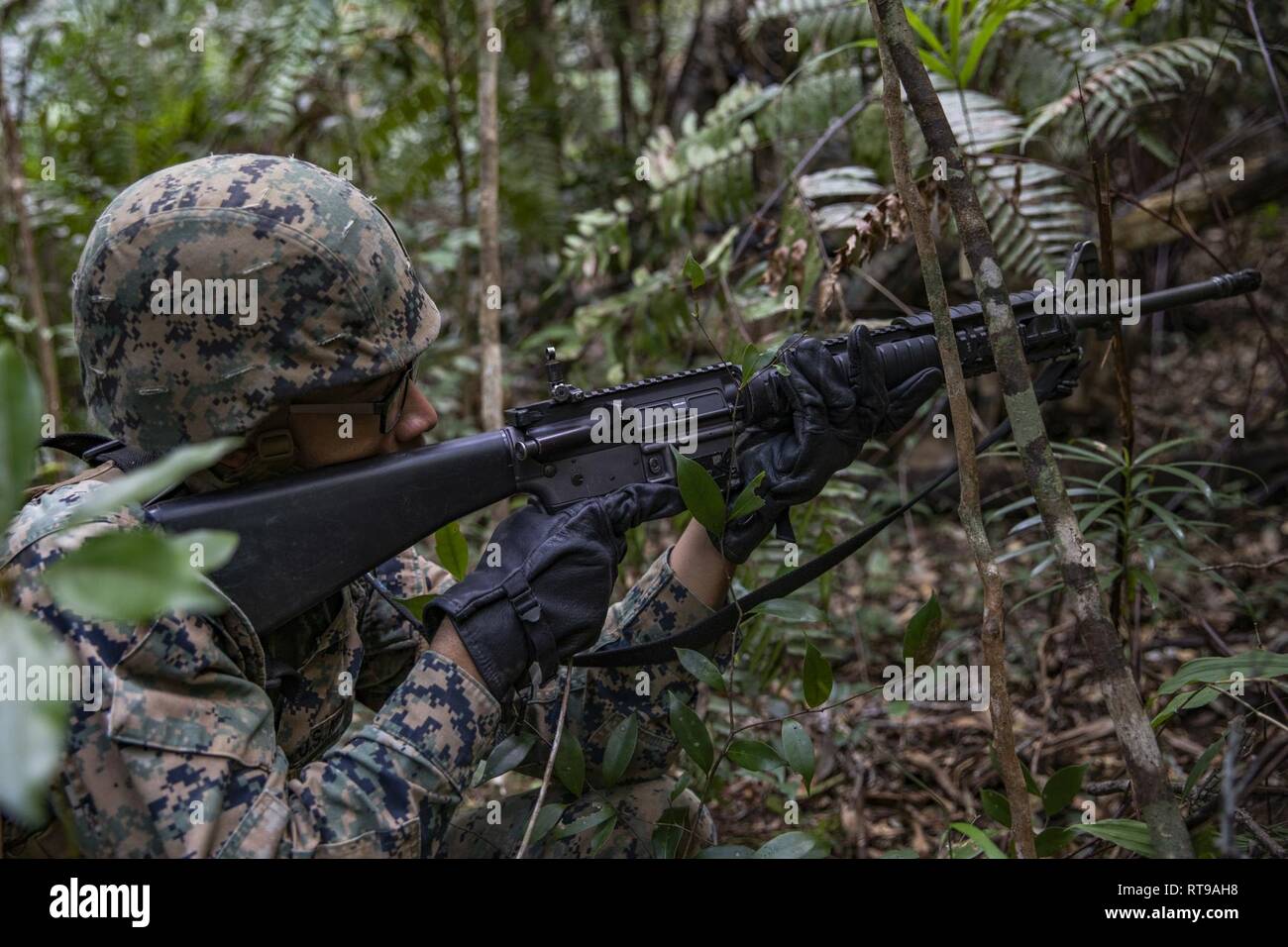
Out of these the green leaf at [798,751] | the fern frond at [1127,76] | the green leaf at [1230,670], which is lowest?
the green leaf at [798,751]

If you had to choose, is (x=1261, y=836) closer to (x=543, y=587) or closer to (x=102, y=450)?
(x=543, y=587)

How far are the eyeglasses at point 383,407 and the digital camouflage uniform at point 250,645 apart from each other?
0.08 meters

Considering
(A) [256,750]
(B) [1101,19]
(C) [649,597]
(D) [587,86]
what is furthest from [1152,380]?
(A) [256,750]

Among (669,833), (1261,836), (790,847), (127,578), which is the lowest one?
(669,833)

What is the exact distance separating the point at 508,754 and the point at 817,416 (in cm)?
95

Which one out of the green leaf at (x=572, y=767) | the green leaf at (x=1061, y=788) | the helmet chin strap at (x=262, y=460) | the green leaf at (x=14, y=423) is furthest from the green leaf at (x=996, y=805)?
the green leaf at (x=14, y=423)

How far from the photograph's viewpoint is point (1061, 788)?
6.54 feet

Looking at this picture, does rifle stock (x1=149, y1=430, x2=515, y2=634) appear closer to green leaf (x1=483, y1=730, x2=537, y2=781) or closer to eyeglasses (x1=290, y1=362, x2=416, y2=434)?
eyeglasses (x1=290, y1=362, x2=416, y2=434)

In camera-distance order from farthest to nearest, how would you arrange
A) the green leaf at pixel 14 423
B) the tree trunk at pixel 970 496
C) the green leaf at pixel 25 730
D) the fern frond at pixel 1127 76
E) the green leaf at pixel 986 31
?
the fern frond at pixel 1127 76
the green leaf at pixel 986 31
the tree trunk at pixel 970 496
the green leaf at pixel 14 423
the green leaf at pixel 25 730

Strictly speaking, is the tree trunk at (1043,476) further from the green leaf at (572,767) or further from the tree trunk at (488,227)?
the tree trunk at (488,227)

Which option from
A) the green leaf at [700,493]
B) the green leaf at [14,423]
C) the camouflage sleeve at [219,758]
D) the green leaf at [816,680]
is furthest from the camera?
the green leaf at [816,680]

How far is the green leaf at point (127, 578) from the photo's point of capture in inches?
33.4

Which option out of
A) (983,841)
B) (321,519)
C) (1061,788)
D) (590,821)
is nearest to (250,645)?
(321,519)

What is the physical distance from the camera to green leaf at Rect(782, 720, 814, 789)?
2.04 m
